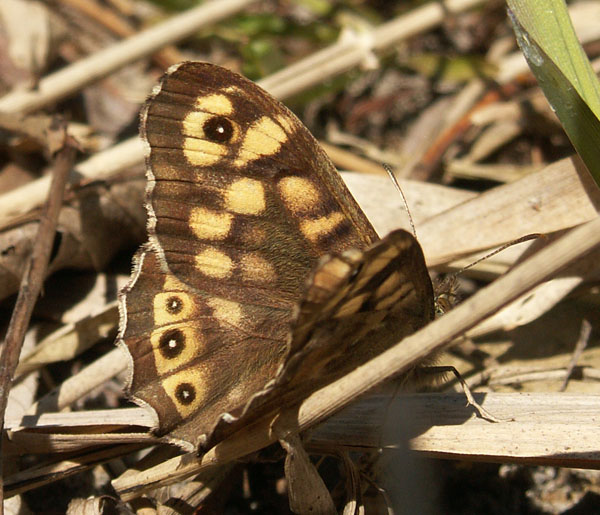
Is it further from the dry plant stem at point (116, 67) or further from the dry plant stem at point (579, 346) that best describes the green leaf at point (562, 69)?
the dry plant stem at point (116, 67)

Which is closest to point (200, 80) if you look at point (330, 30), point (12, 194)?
point (12, 194)

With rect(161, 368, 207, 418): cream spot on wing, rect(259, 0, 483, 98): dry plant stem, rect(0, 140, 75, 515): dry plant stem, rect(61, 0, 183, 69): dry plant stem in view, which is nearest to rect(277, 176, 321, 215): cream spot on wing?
rect(161, 368, 207, 418): cream spot on wing

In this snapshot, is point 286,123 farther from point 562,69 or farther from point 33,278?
point 33,278

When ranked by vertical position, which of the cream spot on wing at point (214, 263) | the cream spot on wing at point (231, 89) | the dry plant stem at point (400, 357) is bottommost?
the dry plant stem at point (400, 357)

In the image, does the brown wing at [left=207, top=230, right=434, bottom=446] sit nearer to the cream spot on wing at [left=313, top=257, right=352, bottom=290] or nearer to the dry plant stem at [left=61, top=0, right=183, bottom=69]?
the cream spot on wing at [left=313, top=257, right=352, bottom=290]

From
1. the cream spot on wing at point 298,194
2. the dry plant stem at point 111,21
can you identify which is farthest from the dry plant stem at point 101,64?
the cream spot on wing at point 298,194

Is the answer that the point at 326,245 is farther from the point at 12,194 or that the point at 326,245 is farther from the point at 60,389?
the point at 12,194
